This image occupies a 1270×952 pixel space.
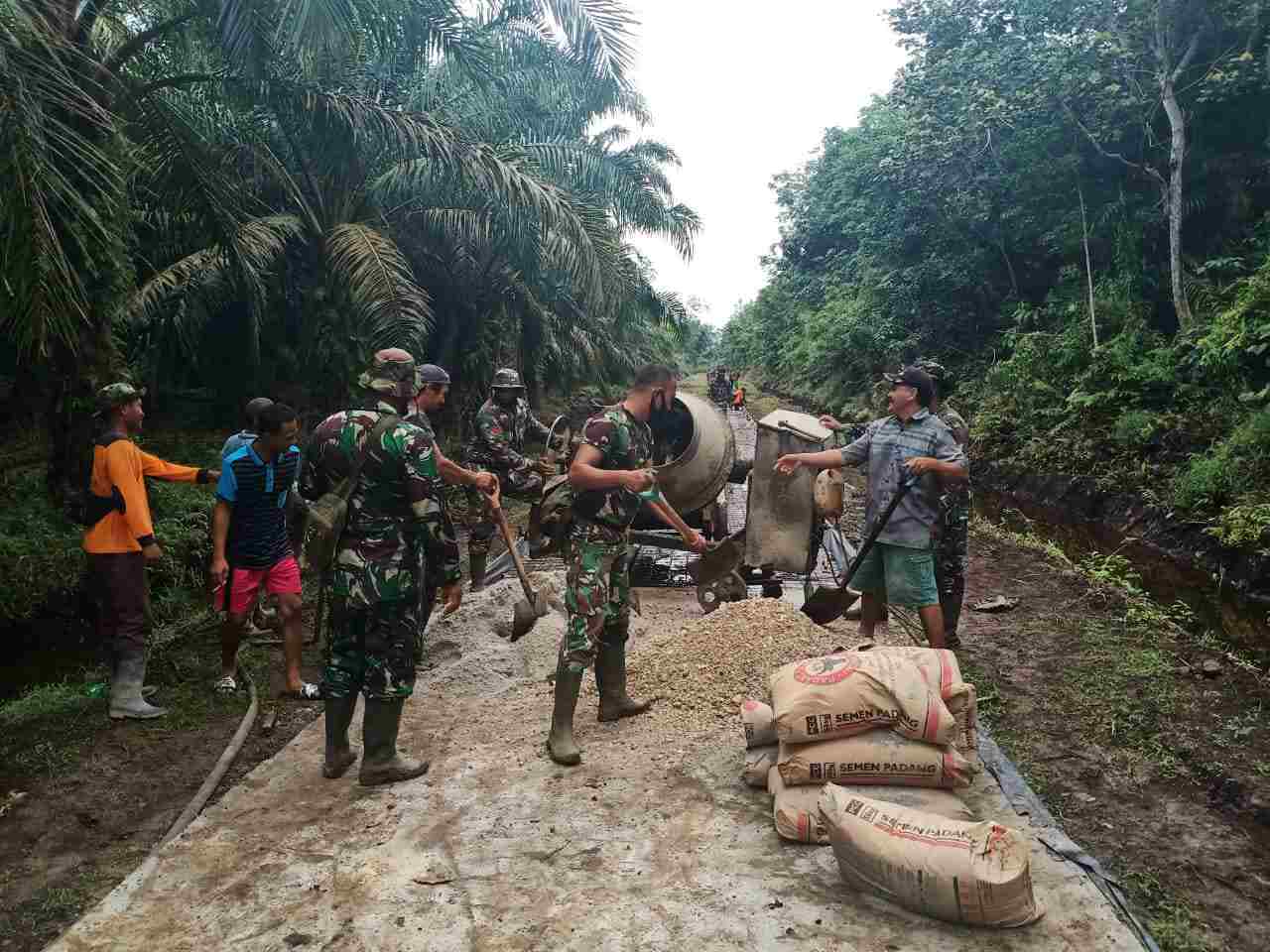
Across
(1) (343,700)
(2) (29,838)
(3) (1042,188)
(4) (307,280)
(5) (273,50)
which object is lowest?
(2) (29,838)

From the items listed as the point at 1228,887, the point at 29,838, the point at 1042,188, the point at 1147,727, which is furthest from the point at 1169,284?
the point at 29,838

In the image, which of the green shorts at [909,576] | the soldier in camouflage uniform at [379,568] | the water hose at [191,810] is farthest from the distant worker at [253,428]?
the green shorts at [909,576]

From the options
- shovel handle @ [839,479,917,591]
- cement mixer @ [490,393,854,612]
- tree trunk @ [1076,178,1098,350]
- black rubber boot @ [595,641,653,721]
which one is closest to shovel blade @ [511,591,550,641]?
cement mixer @ [490,393,854,612]

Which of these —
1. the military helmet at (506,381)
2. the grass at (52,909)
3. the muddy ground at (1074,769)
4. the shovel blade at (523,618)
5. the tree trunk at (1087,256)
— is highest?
the tree trunk at (1087,256)

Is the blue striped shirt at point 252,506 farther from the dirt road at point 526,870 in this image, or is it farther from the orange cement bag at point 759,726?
the orange cement bag at point 759,726

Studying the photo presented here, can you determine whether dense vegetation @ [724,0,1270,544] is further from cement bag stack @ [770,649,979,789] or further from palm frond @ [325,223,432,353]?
palm frond @ [325,223,432,353]

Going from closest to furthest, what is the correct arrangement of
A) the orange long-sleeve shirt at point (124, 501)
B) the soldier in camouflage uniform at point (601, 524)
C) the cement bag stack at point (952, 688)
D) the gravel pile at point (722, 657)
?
the cement bag stack at point (952, 688), the soldier in camouflage uniform at point (601, 524), the gravel pile at point (722, 657), the orange long-sleeve shirt at point (124, 501)

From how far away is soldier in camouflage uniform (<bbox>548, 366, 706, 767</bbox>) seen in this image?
3.67 metres

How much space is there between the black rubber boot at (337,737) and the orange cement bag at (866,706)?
5.83 ft

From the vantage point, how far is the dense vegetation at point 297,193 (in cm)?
541

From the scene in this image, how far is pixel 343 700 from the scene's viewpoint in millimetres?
3525

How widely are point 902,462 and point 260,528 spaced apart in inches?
140

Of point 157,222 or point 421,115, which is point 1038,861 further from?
point 157,222

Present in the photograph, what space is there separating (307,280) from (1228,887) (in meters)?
11.8
